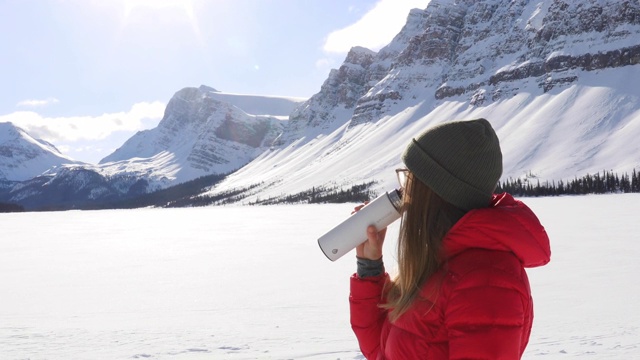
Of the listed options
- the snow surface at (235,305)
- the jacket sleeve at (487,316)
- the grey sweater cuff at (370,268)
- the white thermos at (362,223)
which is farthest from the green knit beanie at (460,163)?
the snow surface at (235,305)

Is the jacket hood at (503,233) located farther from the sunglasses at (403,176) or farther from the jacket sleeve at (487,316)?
the sunglasses at (403,176)

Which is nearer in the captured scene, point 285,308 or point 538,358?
point 538,358

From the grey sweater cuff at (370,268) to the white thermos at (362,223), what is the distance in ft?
0.46

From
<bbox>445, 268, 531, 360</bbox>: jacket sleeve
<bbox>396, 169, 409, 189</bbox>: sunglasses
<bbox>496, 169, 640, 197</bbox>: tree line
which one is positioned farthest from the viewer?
<bbox>496, 169, 640, 197</bbox>: tree line

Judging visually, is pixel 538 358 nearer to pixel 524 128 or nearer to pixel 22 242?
pixel 22 242

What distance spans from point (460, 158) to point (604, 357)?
6101mm

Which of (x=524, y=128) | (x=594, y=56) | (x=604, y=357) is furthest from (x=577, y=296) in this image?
Answer: (x=594, y=56)

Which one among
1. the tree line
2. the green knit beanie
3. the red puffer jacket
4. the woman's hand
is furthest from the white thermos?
the tree line

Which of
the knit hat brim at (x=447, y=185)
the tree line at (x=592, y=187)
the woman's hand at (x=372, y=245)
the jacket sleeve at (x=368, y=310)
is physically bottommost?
the tree line at (x=592, y=187)

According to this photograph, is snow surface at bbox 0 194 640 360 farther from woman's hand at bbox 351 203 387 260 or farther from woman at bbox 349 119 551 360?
woman at bbox 349 119 551 360

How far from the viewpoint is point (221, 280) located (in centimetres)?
1444

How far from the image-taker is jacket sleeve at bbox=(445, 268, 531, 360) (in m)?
2.13

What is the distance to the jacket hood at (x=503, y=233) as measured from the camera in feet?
7.23

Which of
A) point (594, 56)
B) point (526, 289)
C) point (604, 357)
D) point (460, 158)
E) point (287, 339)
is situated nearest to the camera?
point (526, 289)
